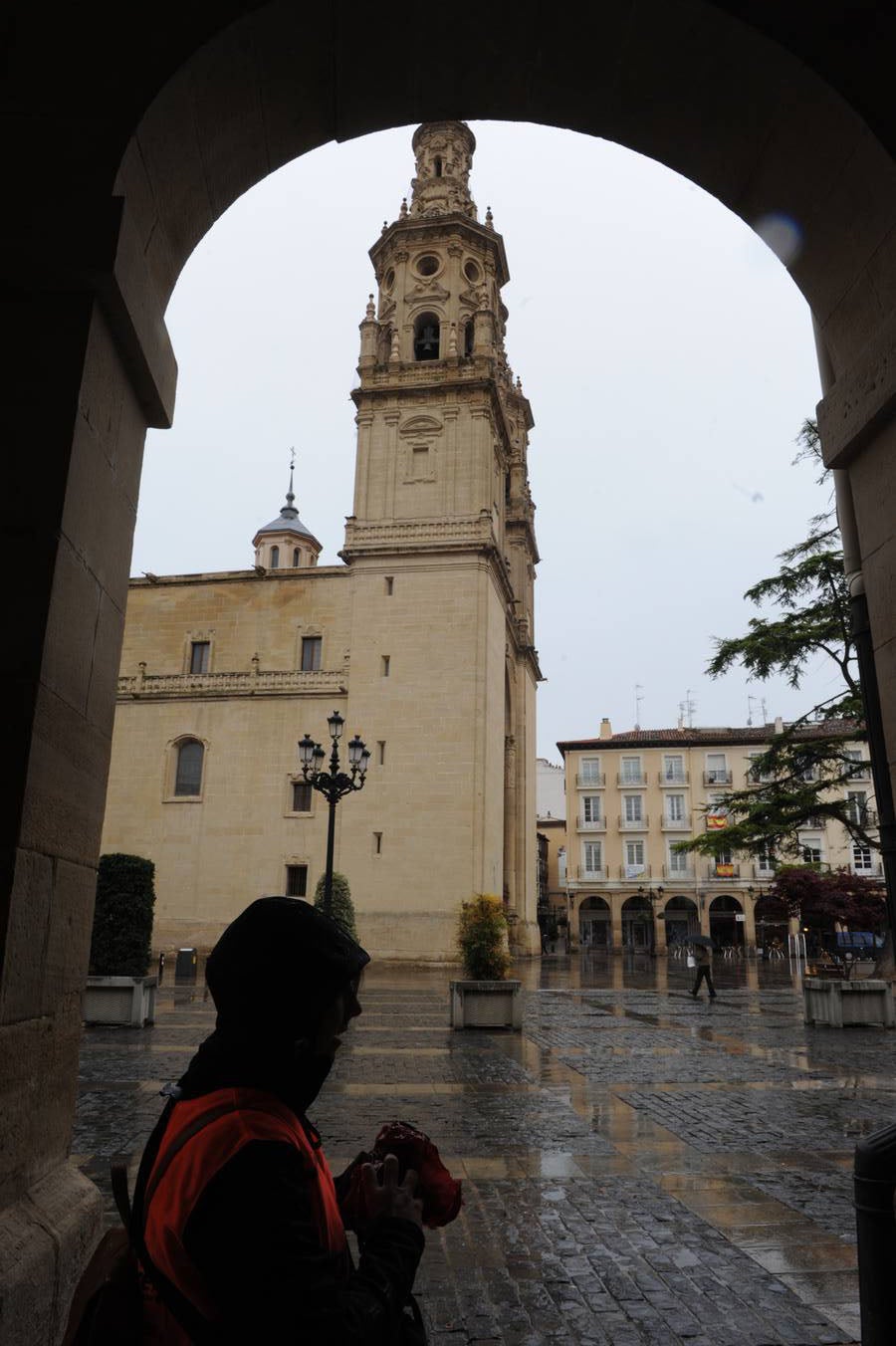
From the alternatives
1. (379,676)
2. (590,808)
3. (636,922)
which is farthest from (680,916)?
(379,676)

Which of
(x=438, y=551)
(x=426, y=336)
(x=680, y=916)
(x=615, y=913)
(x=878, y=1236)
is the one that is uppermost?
(x=426, y=336)

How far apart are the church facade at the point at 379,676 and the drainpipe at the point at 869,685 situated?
25.7 m

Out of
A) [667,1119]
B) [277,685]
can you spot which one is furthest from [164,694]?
[667,1119]

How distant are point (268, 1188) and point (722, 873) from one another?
5768 centimetres

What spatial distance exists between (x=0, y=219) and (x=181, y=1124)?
3.00 m

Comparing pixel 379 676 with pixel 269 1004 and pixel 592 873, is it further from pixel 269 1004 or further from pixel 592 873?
pixel 592 873

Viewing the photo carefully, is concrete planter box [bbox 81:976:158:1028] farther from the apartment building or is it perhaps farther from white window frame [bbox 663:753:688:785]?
white window frame [bbox 663:753:688:785]

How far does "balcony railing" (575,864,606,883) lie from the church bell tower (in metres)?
17.3

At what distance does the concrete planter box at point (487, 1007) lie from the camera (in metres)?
13.5

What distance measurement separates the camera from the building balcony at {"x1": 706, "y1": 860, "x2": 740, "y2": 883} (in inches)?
2185

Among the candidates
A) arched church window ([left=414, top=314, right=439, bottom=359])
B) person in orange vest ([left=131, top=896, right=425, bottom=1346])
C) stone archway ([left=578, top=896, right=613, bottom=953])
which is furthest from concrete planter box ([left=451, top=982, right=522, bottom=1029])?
stone archway ([left=578, top=896, right=613, bottom=953])

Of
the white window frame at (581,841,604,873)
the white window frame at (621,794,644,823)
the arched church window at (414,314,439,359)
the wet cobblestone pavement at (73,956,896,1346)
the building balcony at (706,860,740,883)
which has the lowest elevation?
the wet cobblestone pavement at (73,956,896,1346)

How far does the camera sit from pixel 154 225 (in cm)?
368

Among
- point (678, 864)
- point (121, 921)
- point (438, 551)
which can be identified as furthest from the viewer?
point (678, 864)
